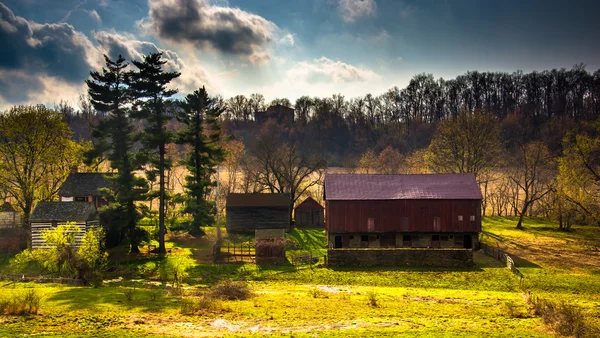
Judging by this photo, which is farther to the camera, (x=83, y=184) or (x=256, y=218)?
(x=256, y=218)

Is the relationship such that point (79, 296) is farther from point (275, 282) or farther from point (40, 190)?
point (40, 190)

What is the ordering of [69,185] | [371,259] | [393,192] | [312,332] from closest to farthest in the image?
[312,332] → [371,259] → [393,192] → [69,185]

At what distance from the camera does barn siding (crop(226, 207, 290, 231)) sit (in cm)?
5709

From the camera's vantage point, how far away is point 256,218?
189 feet

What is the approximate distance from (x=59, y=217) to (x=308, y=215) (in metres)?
31.8

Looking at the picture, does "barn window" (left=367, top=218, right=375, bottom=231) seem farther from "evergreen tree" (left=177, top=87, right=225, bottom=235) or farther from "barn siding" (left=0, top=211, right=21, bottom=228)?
"barn siding" (left=0, top=211, right=21, bottom=228)

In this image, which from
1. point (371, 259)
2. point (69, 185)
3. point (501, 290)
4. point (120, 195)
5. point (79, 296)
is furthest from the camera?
point (69, 185)

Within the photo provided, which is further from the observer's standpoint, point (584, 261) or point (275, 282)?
point (584, 261)

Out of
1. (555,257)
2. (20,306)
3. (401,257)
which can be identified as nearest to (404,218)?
(401,257)

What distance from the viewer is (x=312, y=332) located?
18.0 m

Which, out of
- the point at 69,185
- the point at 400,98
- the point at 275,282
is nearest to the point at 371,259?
the point at 275,282

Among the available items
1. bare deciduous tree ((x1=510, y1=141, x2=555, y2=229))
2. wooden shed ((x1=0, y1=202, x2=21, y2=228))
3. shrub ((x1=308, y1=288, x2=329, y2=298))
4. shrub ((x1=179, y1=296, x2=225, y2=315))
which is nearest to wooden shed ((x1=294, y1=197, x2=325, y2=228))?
bare deciduous tree ((x1=510, y1=141, x2=555, y2=229))

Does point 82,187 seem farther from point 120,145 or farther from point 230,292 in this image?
point 230,292

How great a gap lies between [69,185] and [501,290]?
153 ft
